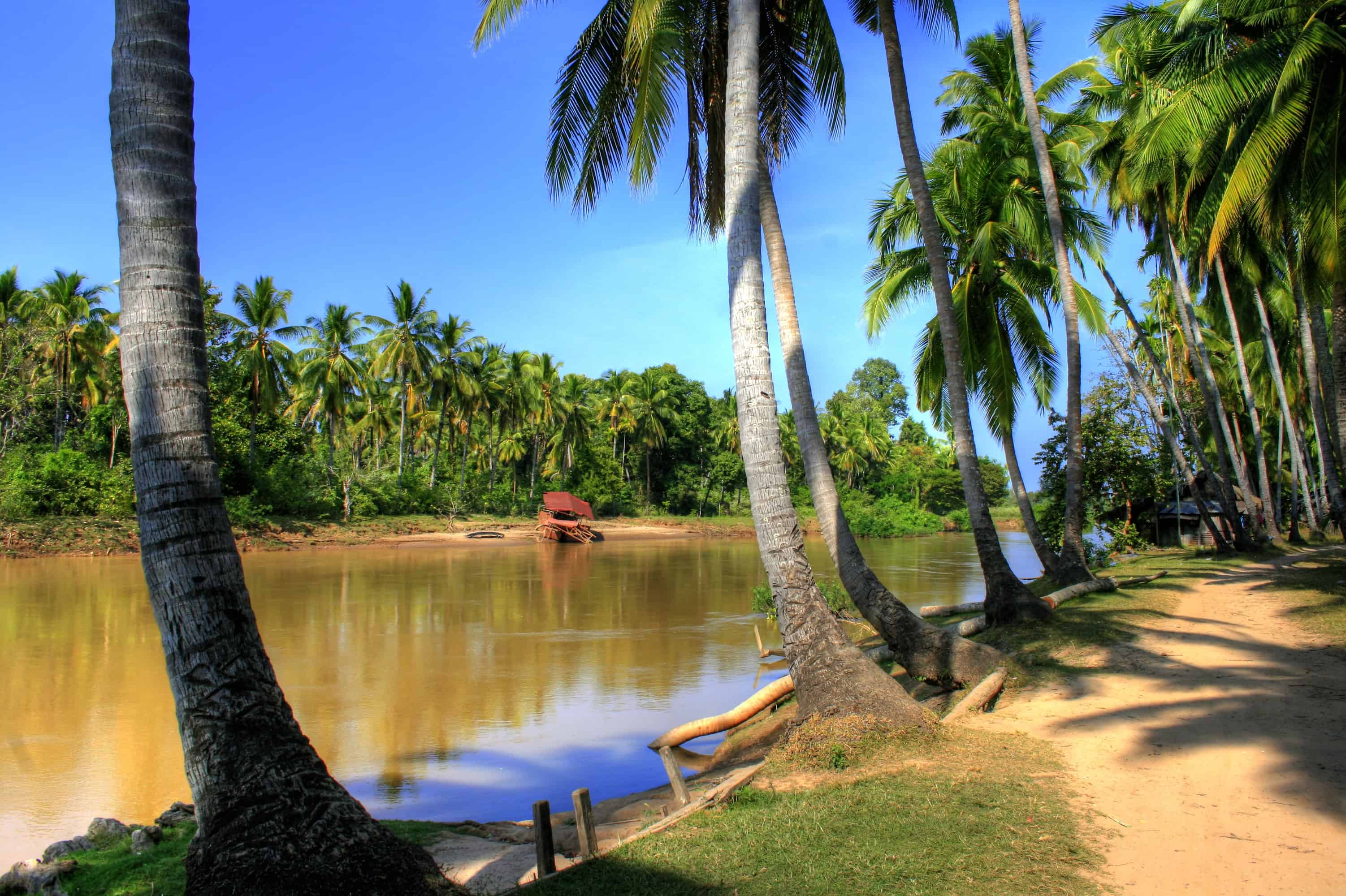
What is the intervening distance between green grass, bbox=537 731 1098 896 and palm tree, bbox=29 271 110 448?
117 ft

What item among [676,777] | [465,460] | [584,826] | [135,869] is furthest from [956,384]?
[465,460]

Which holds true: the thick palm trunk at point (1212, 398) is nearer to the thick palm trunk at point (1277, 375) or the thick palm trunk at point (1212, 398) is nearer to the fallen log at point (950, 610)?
the thick palm trunk at point (1277, 375)

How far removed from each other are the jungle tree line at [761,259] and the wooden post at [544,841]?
61 centimetres

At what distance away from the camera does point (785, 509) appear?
639 cm

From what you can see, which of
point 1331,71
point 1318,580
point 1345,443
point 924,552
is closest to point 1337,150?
point 1331,71

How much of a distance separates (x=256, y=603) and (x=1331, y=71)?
21113 millimetres

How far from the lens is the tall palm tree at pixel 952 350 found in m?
9.82

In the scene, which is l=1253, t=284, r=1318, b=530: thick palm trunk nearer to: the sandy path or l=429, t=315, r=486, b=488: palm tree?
the sandy path

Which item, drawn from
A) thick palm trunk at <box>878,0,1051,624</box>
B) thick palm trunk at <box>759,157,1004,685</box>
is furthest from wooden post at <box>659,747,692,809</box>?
thick palm trunk at <box>878,0,1051,624</box>

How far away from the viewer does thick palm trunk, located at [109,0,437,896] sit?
3506mm

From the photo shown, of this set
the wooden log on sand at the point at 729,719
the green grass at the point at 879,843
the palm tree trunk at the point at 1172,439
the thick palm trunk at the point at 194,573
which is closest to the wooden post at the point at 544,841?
the green grass at the point at 879,843

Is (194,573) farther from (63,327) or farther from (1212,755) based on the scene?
(63,327)

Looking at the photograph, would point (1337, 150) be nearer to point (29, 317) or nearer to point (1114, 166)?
point (1114, 166)

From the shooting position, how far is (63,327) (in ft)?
106
